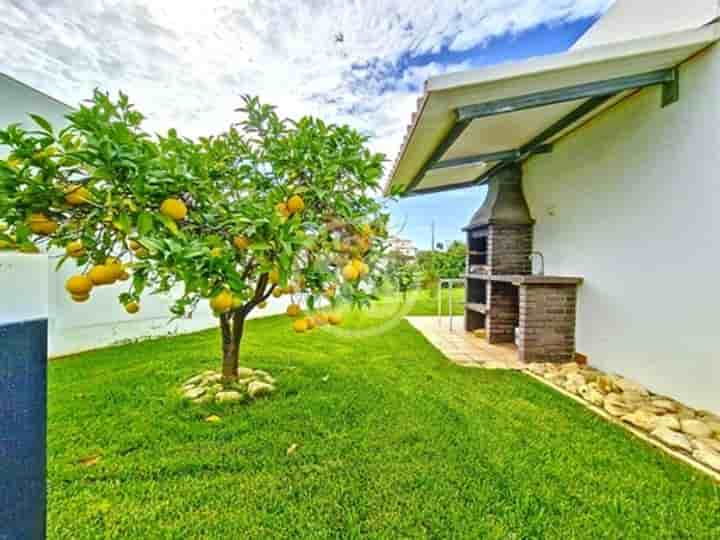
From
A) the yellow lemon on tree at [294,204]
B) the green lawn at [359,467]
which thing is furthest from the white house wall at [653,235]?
the yellow lemon on tree at [294,204]

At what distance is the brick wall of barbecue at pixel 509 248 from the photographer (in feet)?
22.2

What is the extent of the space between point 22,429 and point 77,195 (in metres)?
0.89

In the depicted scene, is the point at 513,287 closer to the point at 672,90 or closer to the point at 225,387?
the point at 672,90

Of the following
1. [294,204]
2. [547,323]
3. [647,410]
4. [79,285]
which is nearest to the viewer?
[79,285]

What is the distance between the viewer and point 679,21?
385cm

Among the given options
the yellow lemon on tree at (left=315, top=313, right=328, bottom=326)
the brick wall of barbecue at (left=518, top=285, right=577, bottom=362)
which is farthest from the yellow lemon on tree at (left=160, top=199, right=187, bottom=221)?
the brick wall of barbecue at (left=518, top=285, right=577, bottom=362)

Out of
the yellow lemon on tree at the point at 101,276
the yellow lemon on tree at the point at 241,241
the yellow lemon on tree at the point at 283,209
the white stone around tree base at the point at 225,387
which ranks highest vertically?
the yellow lemon on tree at the point at 283,209

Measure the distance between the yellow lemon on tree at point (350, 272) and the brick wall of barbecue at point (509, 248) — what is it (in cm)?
528

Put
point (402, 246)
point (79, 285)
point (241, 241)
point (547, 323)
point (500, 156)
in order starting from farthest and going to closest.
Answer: point (500, 156) < point (547, 323) < point (402, 246) < point (241, 241) < point (79, 285)

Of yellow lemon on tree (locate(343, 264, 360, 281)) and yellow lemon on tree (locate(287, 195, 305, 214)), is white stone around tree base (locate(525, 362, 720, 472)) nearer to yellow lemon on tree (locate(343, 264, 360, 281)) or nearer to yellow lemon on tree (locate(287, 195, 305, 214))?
yellow lemon on tree (locate(343, 264, 360, 281))

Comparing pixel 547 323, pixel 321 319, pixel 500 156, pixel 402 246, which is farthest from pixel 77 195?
pixel 500 156

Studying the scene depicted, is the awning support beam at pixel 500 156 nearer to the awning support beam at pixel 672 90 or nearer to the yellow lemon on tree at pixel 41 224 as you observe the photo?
the awning support beam at pixel 672 90

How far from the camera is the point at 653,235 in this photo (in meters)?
Result: 4.06

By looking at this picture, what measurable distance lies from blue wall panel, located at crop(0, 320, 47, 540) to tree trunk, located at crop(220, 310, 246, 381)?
2638 millimetres
